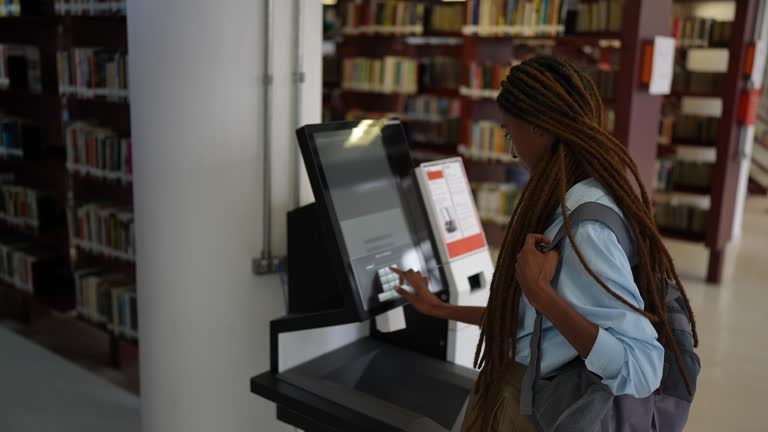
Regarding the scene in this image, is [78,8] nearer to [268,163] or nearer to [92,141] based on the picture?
[92,141]

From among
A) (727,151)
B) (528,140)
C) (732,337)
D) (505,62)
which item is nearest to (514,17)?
(505,62)

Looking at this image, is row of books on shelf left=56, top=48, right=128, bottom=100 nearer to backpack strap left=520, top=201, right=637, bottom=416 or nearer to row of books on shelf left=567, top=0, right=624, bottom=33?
backpack strap left=520, top=201, right=637, bottom=416

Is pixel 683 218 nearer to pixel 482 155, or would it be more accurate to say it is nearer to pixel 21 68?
pixel 482 155

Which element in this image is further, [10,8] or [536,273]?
[10,8]

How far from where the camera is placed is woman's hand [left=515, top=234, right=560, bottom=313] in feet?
3.69

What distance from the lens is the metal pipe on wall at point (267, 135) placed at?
1932 millimetres

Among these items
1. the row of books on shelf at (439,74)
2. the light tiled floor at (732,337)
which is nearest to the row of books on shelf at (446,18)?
the row of books on shelf at (439,74)

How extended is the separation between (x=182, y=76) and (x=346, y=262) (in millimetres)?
745

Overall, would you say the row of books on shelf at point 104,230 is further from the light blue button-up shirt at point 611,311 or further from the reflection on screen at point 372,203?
the light blue button-up shirt at point 611,311

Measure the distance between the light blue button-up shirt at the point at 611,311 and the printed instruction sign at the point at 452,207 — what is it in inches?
31.5

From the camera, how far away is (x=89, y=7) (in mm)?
3479

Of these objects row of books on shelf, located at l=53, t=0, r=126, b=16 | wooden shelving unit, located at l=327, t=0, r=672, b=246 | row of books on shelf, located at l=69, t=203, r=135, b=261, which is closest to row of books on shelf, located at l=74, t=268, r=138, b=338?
row of books on shelf, located at l=69, t=203, r=135, b=261

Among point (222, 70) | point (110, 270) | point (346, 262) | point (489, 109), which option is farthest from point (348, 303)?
point (489, 109)

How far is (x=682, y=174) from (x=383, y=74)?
9.12 feet
